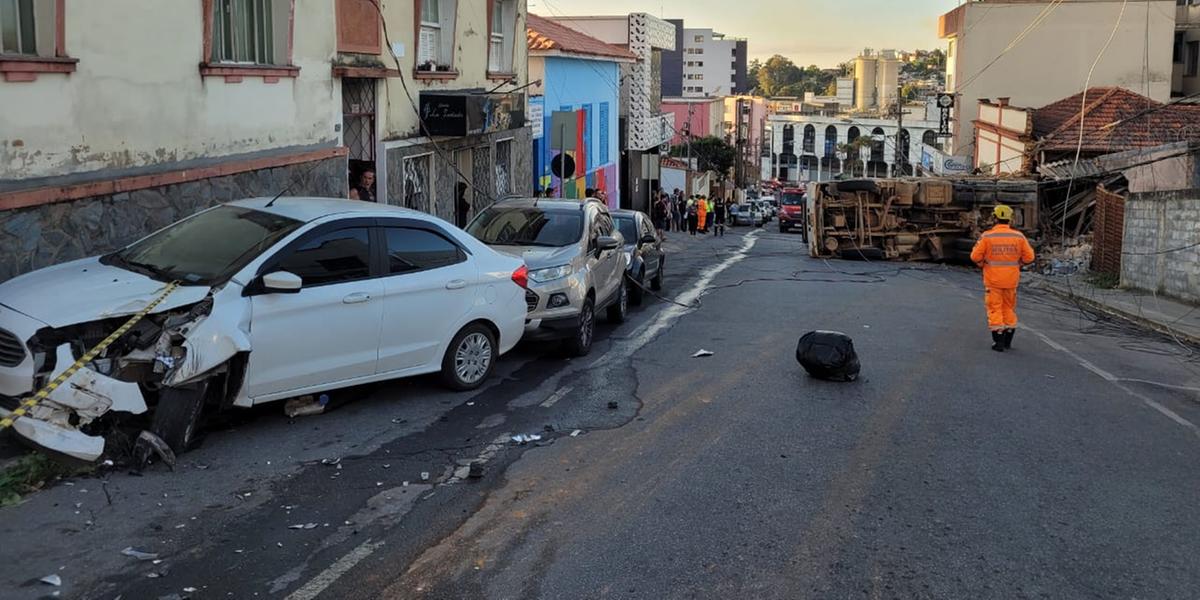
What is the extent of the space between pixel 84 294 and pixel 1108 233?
1916 centimetres

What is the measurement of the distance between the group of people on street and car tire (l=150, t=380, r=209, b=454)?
36.9 meters

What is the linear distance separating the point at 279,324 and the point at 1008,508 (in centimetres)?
489

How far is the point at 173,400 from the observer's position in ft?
22.9

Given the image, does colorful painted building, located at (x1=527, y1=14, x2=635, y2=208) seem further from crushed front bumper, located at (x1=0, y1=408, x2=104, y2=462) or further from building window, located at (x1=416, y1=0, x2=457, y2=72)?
crushed front bumper, located at (x1=0, y1=408, x2=104, y2=462)

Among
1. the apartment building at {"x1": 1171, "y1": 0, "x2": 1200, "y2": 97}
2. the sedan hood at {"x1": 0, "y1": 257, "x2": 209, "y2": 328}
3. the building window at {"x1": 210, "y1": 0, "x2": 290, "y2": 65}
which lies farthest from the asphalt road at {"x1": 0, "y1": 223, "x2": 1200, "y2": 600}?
the apartment building at {"x1": 1171, "y1": 0, "x2": 1200, "y2": 97}

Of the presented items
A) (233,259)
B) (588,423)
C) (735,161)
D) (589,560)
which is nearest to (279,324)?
(233,259)

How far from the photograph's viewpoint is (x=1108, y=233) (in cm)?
2102

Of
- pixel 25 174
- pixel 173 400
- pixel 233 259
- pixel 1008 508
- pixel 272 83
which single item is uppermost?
pixel 272 83

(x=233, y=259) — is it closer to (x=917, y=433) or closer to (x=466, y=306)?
(x=466, y=306)

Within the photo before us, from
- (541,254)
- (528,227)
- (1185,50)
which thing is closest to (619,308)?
(528,227)

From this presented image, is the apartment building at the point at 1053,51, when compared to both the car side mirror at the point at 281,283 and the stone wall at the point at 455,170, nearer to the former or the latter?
the stone wall at the point at 455,170

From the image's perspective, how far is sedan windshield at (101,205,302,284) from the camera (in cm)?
770

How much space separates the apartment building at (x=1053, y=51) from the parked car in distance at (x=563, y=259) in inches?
1479

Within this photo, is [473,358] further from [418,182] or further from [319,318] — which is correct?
[418,182]
